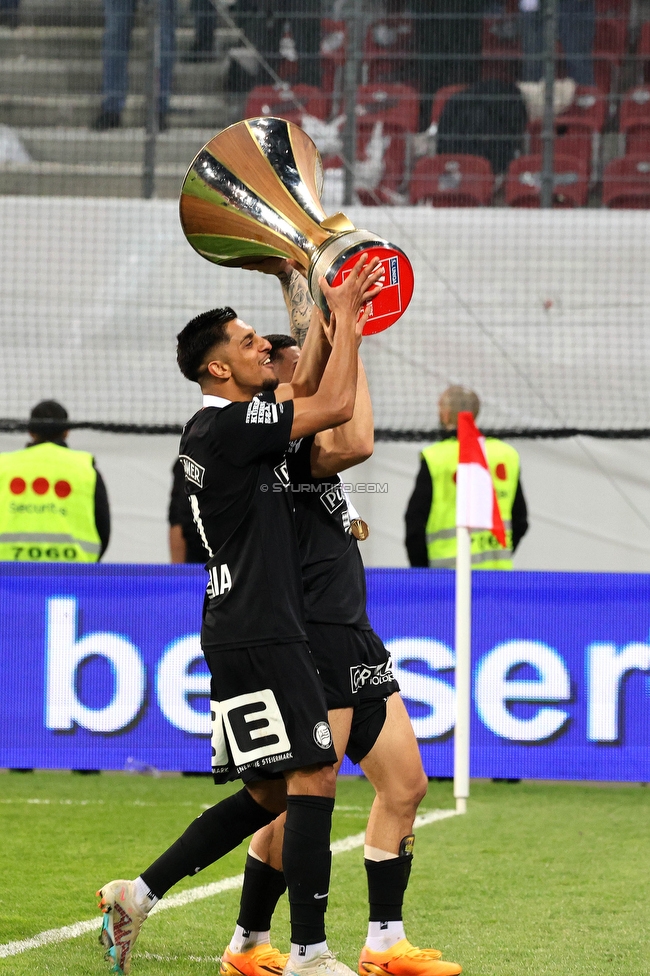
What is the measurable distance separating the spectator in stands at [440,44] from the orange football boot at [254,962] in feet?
25.1

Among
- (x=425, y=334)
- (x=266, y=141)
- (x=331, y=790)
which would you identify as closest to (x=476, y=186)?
(x=425, y=334)

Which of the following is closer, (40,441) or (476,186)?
(40,441)

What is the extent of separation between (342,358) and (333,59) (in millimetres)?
7587

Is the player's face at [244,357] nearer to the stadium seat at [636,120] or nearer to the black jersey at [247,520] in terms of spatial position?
the black jersey at [247,520]

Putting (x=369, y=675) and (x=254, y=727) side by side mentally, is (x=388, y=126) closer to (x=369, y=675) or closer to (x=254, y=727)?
(x=369, y=675)

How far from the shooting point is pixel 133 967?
3.61m

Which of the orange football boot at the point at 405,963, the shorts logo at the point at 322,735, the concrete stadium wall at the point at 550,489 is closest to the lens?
the shorts logo at the point at 322,735

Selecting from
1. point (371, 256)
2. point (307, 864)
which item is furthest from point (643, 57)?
point (307, 864)

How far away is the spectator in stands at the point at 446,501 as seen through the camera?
7.49 metres

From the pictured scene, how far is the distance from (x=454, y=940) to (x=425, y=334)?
614 cm

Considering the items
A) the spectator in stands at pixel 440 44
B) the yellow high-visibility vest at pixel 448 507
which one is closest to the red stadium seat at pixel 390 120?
the spectator in stands at pixel 440 44

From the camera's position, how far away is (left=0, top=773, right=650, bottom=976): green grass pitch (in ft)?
12.4

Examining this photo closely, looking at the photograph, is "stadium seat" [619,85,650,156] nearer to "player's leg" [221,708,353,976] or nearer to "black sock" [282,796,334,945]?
"player's leg" [221,708,353,976]

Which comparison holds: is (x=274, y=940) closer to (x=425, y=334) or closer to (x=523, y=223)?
(x=425, y=334)
